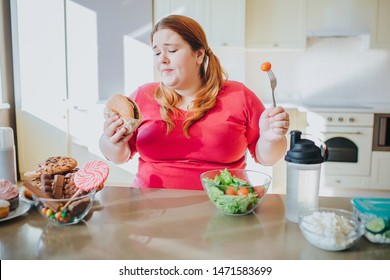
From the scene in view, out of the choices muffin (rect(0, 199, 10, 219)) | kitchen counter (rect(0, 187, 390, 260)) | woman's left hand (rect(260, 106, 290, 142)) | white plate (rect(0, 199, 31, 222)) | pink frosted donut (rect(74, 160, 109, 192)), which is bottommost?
kitchen counter (rect(0, 187, 390, 260))

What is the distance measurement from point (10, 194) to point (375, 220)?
2.45 ft

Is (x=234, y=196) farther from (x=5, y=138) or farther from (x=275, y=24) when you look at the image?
(x=275, y=24)

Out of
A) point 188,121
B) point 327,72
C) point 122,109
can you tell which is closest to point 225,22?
point 327,72

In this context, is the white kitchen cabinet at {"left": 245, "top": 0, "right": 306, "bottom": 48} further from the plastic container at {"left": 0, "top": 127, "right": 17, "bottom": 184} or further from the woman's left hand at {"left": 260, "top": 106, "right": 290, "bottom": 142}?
the plastic container at {"left": 0, "top": 127, "right": 17, "bottom": 184}

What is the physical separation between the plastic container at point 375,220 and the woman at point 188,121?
42cm

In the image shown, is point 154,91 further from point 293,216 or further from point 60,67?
point 60,67

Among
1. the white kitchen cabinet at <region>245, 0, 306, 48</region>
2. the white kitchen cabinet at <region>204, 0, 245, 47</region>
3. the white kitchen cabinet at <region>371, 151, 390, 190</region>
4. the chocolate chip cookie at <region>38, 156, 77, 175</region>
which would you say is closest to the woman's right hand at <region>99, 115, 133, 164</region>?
the chocolate chip cookie at <region>38, 156, 77, 175</region>

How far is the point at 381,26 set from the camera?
296 centimetres

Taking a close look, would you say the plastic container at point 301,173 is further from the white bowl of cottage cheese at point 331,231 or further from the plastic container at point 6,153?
the plastic container at point 6,153

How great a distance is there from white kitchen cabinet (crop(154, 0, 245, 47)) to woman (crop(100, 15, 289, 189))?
175 cm

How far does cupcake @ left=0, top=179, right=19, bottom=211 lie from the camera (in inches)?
32.5

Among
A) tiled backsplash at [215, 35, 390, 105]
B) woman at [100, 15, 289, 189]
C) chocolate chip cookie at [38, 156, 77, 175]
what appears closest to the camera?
chocolate chip cookie at [38, 156, 77, 175]
